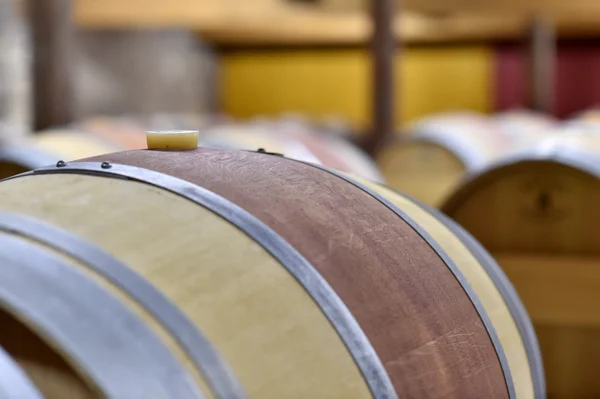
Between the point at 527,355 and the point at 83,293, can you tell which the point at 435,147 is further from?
the point at 83,293

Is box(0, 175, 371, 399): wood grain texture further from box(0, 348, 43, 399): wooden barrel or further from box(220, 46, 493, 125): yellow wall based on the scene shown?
box(220, 46, 493, 125): yellow wall

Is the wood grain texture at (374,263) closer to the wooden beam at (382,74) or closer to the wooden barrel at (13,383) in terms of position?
the wooden barrel at (13,383)

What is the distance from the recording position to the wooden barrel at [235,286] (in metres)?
1.16

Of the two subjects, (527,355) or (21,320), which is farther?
(527,355)

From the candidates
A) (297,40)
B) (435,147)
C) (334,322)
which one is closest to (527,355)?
(334,322)

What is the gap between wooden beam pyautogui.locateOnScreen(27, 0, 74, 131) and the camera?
6.28 metres

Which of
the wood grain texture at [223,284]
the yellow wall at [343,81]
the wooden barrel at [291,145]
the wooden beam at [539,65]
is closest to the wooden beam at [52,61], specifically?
the wooden barrel at [291,145]

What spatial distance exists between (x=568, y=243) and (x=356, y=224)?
55.2 inches

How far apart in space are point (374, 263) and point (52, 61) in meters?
5.26

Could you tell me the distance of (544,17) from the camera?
11133 millimetres

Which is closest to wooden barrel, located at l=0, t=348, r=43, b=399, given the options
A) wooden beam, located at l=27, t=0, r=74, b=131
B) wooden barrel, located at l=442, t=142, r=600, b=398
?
wooden barrel, located at l=442, t=142, r=600, b=398

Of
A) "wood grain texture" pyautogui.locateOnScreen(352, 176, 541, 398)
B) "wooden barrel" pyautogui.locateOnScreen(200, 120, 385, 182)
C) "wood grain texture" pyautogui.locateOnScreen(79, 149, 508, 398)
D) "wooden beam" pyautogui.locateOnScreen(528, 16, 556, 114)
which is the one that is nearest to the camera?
"wood grain texture" pyautogui.locateOnScreen(79, 149, 508, 398)

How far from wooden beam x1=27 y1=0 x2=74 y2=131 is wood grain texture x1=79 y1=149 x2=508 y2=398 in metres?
4.84

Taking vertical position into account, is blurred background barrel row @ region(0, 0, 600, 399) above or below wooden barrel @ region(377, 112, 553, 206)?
below
